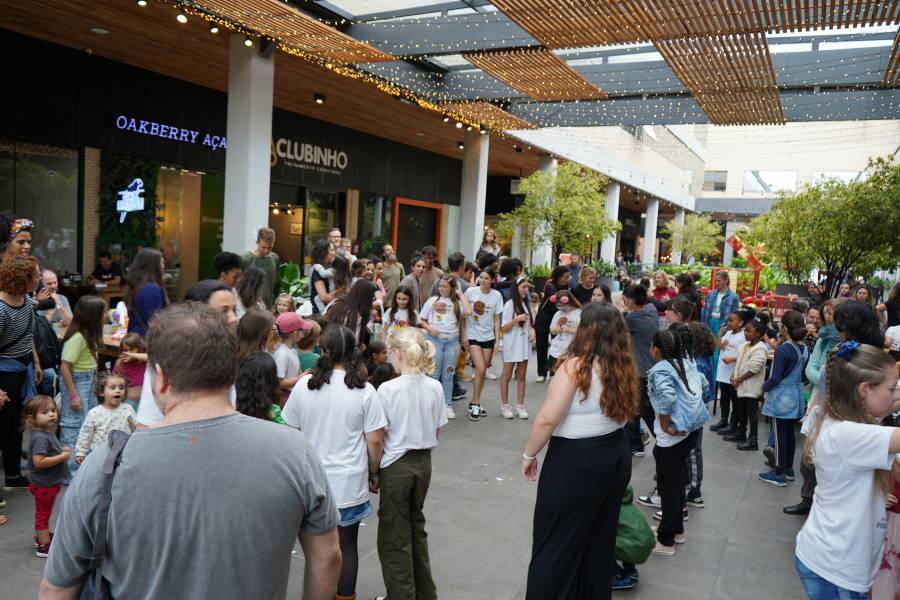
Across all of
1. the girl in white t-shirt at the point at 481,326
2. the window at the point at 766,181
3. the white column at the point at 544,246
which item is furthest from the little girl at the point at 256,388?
the window at the point at 766,181

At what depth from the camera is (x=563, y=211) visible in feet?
59.5

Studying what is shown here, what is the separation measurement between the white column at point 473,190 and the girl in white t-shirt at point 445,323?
35.6 feet

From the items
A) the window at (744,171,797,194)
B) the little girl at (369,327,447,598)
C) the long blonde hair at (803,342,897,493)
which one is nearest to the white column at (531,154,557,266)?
the little girl at (369,327,447,598)

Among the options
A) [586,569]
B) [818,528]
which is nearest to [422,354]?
[586,569]

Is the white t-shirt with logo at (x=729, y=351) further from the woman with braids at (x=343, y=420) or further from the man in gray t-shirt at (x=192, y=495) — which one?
the man in gray t-shirt at (x=192, y=495)

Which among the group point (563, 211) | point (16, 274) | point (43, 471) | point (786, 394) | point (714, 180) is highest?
point (714, 180)

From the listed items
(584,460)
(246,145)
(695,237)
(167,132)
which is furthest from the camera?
(695,237)

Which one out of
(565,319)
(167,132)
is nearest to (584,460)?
(565,319)

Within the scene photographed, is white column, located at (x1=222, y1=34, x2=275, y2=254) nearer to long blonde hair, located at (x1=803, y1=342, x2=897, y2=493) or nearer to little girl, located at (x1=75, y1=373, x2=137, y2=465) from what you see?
little girl, located at (x1=75, y1=373, x2=137, y2=465)

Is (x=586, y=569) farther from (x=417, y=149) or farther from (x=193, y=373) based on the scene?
(x=417, y=149)

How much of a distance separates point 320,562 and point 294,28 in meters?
8.25

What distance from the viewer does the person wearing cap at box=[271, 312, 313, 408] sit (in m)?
4.58

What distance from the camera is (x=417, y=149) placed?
2120 cm

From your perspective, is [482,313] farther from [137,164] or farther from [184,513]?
[137,164]
